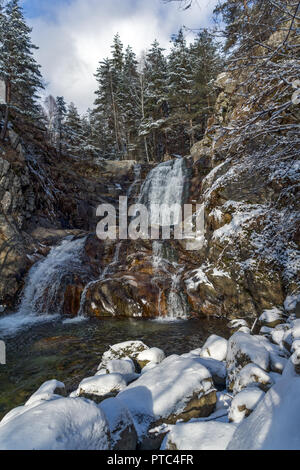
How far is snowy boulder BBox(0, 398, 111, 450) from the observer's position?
173 cm

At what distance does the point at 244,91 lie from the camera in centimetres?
359

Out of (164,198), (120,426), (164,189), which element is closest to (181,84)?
(164,189)

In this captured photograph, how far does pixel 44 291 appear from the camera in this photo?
10.8 metres

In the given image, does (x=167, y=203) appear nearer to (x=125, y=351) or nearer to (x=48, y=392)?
(x=125, y=351)

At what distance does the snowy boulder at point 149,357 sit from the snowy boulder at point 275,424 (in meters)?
3.21

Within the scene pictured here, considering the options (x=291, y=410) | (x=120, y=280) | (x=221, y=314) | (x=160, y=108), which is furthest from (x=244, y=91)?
(x=160, y=108)

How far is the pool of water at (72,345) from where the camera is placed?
5.10m

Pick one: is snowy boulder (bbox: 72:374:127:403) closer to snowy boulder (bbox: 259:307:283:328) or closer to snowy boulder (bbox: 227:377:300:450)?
snowy boulder (bbox: 227:377:300:450)

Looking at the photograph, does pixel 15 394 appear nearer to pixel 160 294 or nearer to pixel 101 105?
pixel 160 294

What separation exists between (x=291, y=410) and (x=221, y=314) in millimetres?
7547

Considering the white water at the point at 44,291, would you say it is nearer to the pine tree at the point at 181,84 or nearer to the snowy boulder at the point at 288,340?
the snowy boulder at the point at 288,340

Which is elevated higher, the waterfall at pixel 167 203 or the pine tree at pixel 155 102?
the pine tree at pixel 155 102

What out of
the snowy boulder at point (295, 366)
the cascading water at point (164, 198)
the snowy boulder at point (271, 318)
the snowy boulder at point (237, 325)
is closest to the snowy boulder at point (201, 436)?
the snowy boulder at point (295, 366)

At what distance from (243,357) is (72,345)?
16.4ft
